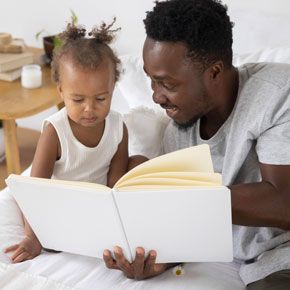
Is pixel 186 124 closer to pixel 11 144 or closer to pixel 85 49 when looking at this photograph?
pixel 85 49

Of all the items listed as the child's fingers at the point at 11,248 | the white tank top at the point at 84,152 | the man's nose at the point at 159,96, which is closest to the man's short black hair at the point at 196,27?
the man's nose at the point at 159,96

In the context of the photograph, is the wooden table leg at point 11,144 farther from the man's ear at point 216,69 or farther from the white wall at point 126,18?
the man's ear at point 216,69

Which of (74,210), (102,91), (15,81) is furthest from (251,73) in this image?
(15,81)

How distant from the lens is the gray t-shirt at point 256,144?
3.17 feet

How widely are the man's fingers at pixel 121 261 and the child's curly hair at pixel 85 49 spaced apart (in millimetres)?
445

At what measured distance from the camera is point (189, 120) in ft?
3.59

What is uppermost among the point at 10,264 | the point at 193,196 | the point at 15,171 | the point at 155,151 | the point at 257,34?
the point at 257,34

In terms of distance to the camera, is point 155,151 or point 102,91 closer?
point 102,91

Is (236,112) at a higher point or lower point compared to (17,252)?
higher

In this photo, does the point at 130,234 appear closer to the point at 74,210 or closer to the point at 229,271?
the point at 74,210

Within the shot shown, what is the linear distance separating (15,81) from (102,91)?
0.84m

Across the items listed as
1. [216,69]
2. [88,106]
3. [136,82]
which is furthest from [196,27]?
[136,82]

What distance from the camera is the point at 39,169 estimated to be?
117 cm

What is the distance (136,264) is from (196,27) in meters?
0.49
